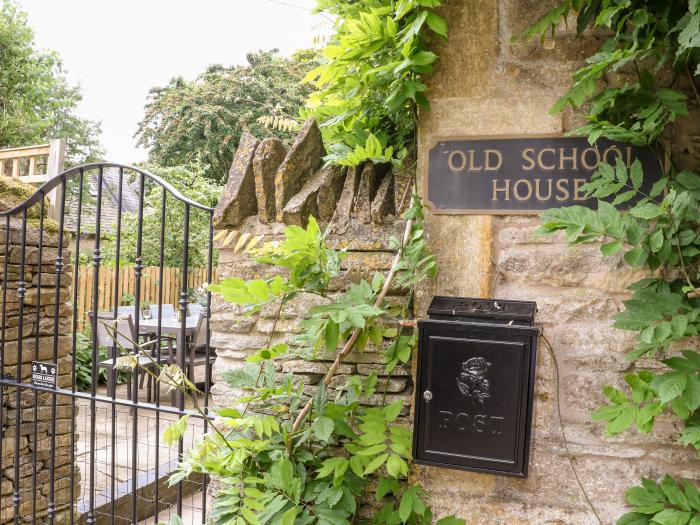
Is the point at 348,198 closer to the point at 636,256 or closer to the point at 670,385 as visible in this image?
the point at 636,256

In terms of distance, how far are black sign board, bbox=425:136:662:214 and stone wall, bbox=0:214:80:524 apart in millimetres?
2679

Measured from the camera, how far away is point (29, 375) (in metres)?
3.81

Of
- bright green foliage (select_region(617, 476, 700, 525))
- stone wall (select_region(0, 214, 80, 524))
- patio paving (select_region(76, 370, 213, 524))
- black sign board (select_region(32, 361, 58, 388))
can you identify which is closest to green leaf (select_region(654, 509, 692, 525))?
bright green foliage (select_region(617, 476, 700, 525))

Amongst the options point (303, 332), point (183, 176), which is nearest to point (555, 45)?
point (303, 332)

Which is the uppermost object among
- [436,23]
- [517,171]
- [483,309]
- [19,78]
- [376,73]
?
[19,78]

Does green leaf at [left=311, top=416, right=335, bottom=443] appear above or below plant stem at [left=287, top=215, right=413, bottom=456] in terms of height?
below

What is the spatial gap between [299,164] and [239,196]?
0.91 ft

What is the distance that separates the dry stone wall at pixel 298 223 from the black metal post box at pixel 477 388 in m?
0.27

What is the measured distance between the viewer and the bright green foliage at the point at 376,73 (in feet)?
6.61

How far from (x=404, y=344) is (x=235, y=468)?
726mm

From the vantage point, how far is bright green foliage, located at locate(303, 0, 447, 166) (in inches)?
79.3

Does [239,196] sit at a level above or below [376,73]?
below

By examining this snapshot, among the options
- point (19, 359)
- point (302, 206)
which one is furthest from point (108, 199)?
point (302, 206)

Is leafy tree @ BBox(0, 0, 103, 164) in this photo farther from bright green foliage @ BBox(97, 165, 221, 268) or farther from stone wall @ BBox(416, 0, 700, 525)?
stone wall @ BBox(416, 0, 700, 525)
